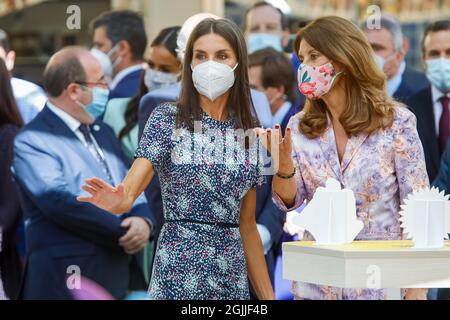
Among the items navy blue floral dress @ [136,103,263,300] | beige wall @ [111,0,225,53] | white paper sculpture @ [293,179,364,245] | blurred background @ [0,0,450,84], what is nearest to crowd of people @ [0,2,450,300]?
navy blue floral dress @ [136,103,263,300]

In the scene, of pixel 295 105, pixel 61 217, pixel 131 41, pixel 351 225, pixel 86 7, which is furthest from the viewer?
pixel 86 7

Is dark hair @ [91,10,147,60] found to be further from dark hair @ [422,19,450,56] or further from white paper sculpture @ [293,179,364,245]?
white paper sculpture @ [293,179,364,245]

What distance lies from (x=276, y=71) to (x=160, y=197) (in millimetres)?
1406

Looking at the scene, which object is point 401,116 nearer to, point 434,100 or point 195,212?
point 195,212

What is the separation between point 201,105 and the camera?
4.33m

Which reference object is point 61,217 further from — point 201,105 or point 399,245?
point 399,245

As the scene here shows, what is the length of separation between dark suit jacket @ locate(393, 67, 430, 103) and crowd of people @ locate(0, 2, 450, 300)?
0.04 ft

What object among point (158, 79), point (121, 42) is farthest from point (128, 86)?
point (158, 79)

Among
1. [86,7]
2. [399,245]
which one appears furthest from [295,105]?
[86,7]

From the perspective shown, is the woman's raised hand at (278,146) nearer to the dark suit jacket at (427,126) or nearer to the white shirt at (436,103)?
the dark suit jacket at (427,126)

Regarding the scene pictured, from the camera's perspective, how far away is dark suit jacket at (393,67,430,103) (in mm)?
6664

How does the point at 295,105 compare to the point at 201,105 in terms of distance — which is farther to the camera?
the point at 295,105

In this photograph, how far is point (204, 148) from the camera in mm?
4176
